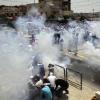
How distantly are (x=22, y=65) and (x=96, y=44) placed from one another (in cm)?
1051

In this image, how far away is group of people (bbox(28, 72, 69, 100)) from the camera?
26.6 ft

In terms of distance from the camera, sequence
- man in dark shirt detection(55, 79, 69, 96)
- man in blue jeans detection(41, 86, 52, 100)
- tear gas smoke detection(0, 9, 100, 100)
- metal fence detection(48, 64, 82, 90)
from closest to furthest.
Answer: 1. man in blue jeans detection(41, 86, 52, 100)
2. man in dark shirt detection(55, 79, 69, 96)
3. tear gas smoke detection(0, 9, 100, 100)
4. metal fence detection(48, 64, 82, 90)

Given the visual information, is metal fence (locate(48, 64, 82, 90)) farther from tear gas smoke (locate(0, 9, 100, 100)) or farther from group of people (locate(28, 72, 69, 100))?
group of people (locate(28, 72, 69, 100))

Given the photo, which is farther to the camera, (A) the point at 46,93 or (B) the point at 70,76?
(B) the point at 70,76

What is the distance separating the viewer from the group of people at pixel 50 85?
810 centimetres

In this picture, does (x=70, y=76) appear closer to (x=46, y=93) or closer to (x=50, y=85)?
(x=50, y=85)

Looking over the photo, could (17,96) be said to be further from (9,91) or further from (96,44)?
(96,44)

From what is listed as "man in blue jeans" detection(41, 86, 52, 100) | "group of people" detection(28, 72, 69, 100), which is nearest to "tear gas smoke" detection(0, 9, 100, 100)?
"group of people" detection(28, 72, 69, 100)

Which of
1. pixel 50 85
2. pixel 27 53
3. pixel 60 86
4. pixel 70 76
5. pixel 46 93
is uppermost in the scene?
pixel 46 93

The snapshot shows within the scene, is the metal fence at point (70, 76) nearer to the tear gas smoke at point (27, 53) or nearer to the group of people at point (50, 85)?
the tear gas smoke at point (27, 53)

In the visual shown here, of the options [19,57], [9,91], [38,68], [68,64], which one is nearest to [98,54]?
[68,64]

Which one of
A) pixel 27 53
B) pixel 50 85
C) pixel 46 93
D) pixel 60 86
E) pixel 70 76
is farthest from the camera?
pixel 27 53

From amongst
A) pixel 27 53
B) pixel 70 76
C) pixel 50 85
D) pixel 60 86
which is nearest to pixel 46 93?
pixel 50 85

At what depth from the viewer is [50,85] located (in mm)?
9156
